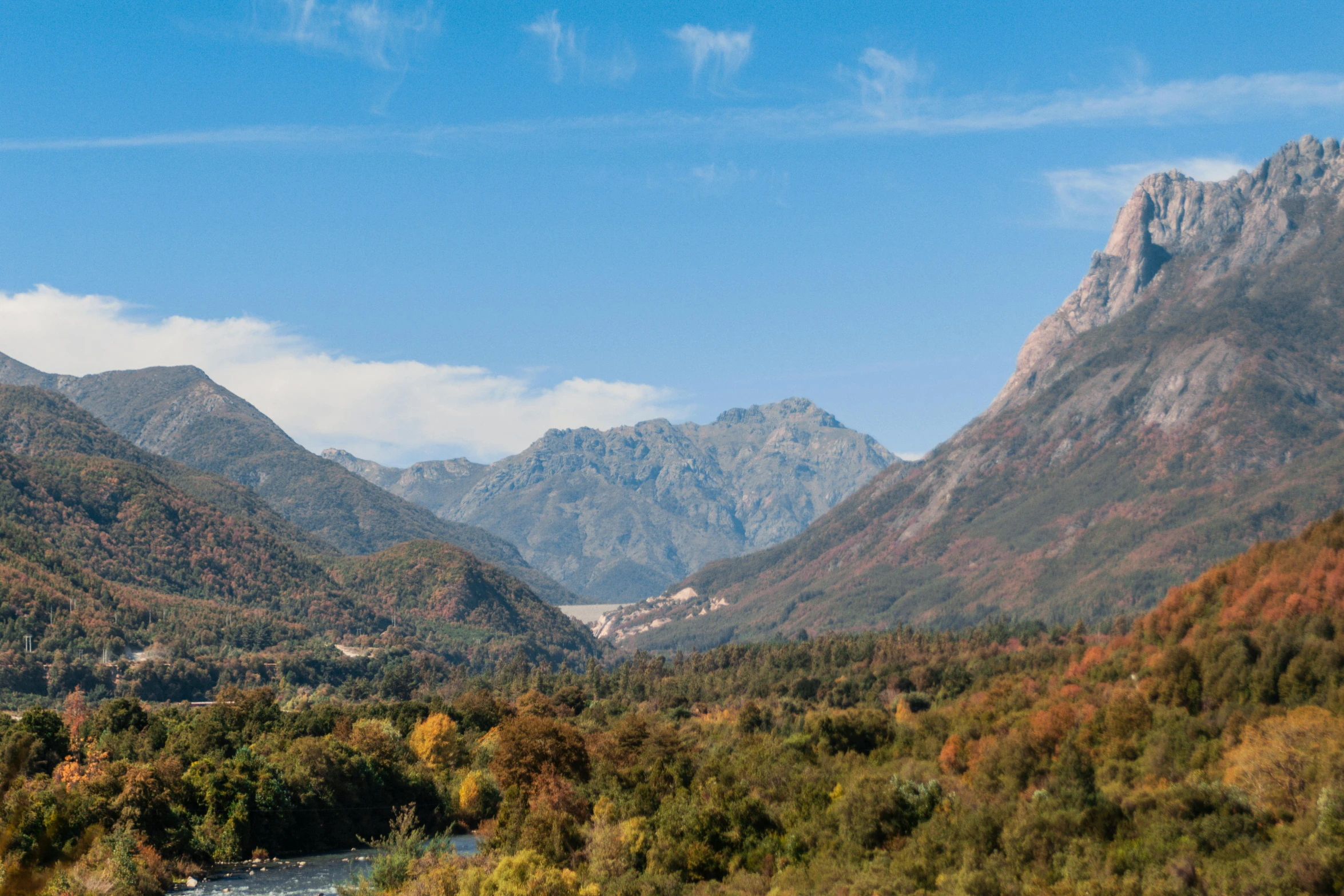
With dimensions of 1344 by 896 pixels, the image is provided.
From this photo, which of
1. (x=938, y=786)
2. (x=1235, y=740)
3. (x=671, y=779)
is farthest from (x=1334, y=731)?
(x=671, y=779)

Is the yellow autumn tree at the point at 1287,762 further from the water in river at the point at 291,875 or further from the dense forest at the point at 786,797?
the water in river at the point at 291,875

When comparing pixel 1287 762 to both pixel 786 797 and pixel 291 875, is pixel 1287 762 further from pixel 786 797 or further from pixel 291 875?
pixel 291 875

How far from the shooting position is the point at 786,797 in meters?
131

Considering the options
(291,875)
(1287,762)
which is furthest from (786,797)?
(291,875)

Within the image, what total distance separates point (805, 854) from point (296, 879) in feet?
177

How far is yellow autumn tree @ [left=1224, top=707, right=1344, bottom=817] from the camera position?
346ft

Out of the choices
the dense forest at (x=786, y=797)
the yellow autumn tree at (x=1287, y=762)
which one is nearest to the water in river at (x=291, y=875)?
the dense forest at (x=786, y=797)

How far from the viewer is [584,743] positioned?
179875 millimetres

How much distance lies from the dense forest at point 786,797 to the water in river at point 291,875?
139 inches

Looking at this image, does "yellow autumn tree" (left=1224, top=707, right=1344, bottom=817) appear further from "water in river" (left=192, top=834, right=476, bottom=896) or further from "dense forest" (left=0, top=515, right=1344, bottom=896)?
"water in river" (left=192, top=834, right=476, bottom=896)

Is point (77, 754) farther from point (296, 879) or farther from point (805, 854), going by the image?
point (805, 854)

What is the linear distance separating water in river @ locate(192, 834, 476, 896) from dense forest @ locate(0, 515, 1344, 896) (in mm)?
3529

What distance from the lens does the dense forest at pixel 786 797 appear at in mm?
94125

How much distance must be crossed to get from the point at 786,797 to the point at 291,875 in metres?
53.6
